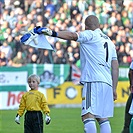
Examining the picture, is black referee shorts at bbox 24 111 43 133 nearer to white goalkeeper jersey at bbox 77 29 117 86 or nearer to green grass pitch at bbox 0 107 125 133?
white goalkeeper jersey at bbox 77 29 117 86

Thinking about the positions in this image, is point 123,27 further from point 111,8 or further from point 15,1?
point 15,1

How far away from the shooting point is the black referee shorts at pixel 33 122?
9.59 meters

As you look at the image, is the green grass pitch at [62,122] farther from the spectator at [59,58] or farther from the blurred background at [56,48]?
the spectator at [59,58]

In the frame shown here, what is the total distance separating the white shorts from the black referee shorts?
3.77 ft

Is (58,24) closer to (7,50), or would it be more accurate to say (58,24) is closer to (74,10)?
(74,10)

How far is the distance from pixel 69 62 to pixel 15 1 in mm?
3847

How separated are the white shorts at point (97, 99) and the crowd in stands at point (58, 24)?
13806mm

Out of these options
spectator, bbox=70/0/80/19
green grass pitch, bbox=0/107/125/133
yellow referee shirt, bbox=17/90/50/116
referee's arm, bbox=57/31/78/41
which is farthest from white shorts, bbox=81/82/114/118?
spectator, bbox=70/0/80/19

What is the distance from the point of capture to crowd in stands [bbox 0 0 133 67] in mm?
22769

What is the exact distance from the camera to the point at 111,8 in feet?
84.8

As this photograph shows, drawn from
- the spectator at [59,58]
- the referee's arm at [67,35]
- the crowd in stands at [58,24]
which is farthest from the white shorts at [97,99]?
the spectator at [59,58]

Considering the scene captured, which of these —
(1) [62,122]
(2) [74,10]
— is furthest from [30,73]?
(1) [62,122]

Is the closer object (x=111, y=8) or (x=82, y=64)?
(x=82, y=64)

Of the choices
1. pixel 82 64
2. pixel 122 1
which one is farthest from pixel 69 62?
pixel 82 64
